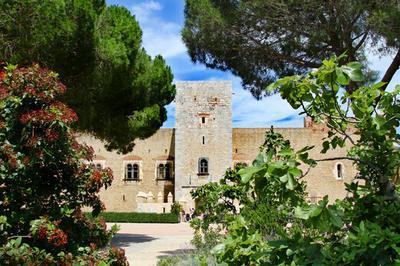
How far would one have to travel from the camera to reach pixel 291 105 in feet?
7.39

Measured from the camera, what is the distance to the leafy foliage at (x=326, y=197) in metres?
1.79

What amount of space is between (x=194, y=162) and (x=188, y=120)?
271cm

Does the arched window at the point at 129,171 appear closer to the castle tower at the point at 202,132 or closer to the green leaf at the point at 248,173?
the castle tower at the point at 202,132

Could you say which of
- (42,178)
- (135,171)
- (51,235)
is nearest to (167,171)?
(135,171)

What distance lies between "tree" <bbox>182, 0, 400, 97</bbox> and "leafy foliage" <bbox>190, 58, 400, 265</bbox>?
5259 millimetres

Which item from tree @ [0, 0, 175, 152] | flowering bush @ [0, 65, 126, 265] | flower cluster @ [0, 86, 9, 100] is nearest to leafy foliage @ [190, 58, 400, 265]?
flowering bush @ [0, 65, 126, 265]

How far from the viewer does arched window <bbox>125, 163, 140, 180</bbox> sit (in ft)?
109

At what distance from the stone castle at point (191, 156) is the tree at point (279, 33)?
21.0 metres

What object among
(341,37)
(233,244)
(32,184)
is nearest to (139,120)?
(341,37)

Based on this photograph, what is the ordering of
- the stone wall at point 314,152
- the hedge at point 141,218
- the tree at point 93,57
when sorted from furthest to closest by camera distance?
the stone wall at point 314,152, the hedge at point 141,218, the tree at point 93,57

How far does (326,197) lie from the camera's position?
5.94 ft

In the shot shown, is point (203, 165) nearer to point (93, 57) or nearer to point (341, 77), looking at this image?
point (93, 57)

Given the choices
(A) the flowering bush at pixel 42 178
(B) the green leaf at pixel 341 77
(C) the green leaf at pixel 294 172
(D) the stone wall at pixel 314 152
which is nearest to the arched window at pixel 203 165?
(D) the stone wall at pixel 314 152

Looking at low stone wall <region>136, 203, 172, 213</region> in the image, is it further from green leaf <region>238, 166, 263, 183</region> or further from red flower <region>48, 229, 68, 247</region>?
green leaf <region>238, 166, 263, 183</region>
